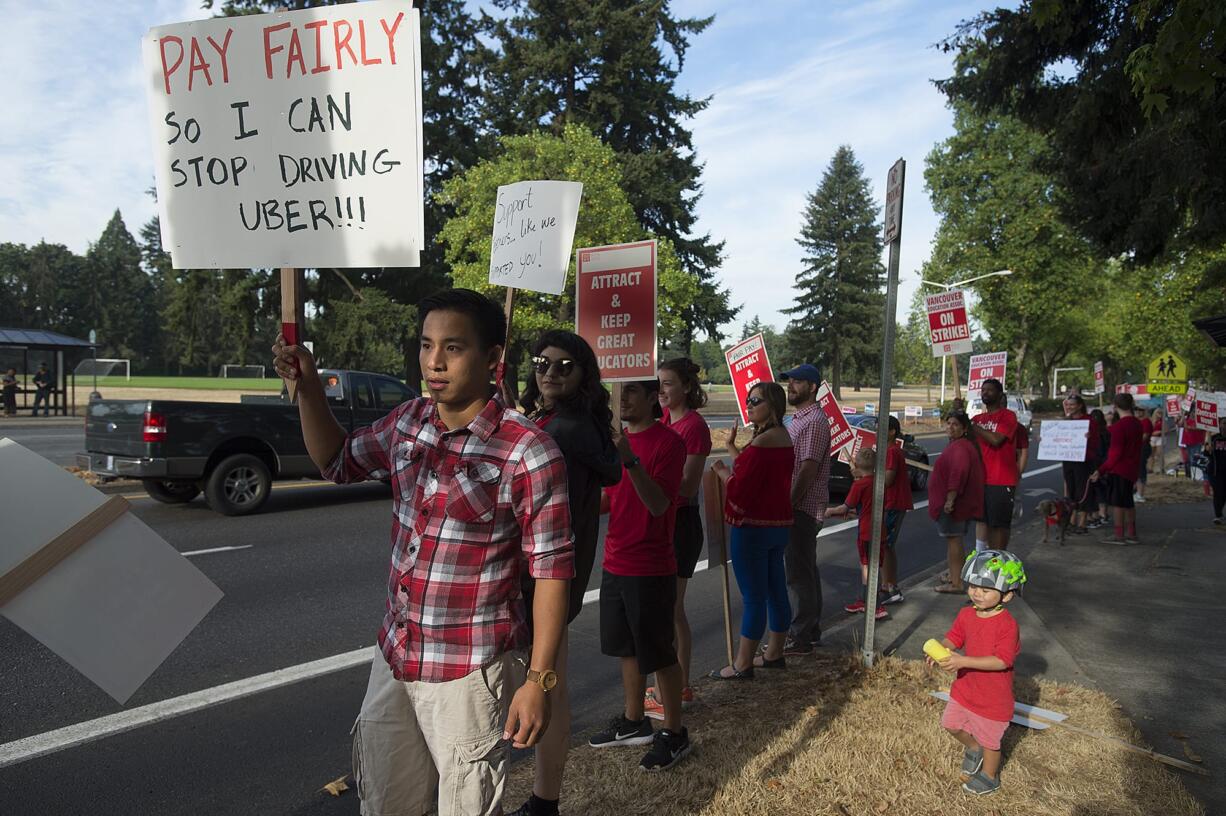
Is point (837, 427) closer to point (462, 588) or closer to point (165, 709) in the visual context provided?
point (165, 709)

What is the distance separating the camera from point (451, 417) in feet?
7.05

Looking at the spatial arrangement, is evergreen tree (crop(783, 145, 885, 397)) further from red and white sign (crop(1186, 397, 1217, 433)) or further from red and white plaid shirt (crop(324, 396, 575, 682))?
red and white plaid shirt (crop(324, 396, 575, 682))

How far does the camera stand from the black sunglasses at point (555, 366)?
3.02 meters

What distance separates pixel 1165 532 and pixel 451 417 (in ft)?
38.6

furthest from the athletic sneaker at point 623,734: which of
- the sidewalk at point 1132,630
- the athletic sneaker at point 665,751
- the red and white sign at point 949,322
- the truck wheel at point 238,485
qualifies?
the truck wheel at point 238,485

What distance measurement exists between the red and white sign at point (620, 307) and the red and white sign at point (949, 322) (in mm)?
6118

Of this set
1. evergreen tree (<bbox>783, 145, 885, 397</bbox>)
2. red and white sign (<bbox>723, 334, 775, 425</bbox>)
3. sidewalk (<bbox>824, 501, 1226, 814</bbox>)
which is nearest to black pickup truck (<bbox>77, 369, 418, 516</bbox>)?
red and white sign (<bbox>723, 334, 775, 425</bbox>)

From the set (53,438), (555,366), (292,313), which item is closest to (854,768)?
(555,366)

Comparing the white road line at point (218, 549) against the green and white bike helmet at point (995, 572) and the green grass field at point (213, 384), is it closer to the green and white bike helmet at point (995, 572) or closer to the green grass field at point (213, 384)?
the green and white bike helmet at point (995, 572)

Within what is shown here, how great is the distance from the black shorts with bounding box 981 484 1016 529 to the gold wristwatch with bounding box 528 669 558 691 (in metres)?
6.66

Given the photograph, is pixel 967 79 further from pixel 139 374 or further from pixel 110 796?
pixel 139 374

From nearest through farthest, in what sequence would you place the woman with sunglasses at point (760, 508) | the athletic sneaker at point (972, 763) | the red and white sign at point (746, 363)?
the athletic sneaker at point (972, 763) → the woman with sunglasses at point (760, 508) → the red and white sign at point (746, 363)

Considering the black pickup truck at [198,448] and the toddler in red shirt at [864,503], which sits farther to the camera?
the black pickup truck at [198,448]

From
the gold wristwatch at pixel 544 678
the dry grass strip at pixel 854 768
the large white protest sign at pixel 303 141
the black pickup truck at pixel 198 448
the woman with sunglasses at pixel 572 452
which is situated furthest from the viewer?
the black pickup truck at pixel 198 448
